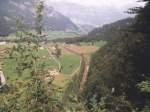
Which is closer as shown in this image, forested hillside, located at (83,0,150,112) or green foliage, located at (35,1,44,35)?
green foliage, located at (35,1,44,35)

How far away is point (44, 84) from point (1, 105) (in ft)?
5.65

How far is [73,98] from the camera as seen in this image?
15.1 metres

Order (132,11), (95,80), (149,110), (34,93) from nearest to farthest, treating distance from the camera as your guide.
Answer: (34,93) → (149,110) → (132,11) → (95,80)

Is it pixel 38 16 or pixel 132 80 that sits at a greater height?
pixel 38 16

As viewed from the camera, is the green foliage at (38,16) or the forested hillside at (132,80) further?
the forested hillside at (132,80)

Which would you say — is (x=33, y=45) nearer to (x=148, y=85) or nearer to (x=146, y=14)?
(x=148, y=85)

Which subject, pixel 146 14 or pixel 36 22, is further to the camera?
pixel 146 14

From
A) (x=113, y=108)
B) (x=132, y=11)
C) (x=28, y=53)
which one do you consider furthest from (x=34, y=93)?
(x=132, y=11)

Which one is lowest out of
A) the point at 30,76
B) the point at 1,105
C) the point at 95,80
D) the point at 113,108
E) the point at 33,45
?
the point at 95,80

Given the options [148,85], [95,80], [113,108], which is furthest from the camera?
[95,80]

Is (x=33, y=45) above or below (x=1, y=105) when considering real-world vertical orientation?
above

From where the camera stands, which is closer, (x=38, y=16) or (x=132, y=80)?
(x=38, y=16)

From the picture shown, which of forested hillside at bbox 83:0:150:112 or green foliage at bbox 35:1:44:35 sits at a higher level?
green foliage at bbox 35:1:44:35

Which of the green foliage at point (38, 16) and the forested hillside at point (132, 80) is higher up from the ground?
the green foliage at point (38, 16)
